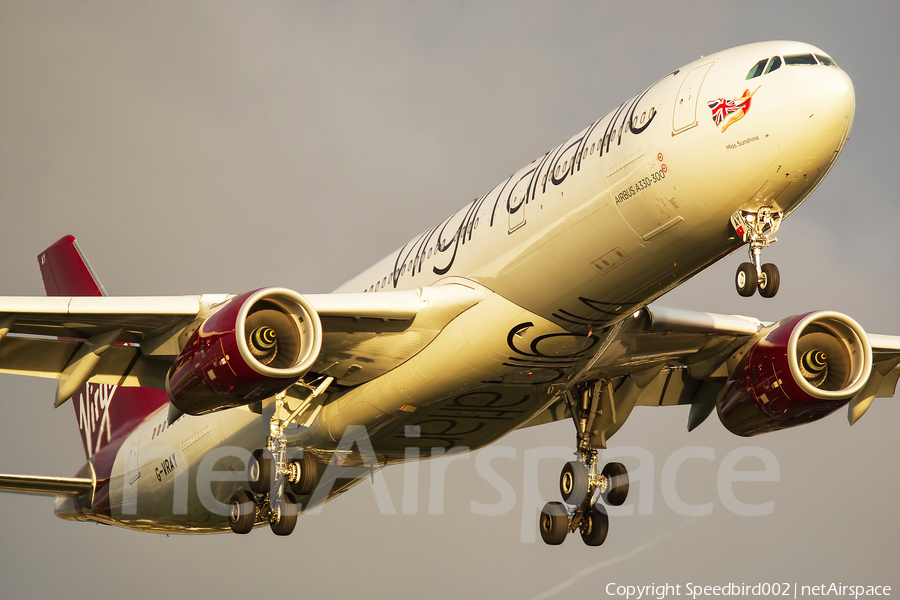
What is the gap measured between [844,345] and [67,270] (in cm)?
1940

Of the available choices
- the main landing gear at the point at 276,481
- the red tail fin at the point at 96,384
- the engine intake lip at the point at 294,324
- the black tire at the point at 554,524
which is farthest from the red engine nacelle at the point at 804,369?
the red tail fin at the point at 96,384

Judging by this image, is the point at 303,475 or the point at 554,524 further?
the point at 554,524

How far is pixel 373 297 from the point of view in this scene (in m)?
17.0

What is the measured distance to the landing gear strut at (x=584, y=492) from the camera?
2188 centimetres

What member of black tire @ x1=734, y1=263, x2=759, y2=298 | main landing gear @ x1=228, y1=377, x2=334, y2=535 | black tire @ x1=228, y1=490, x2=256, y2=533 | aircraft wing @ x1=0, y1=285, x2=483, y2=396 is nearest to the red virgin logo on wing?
black tire @ x1=228, y1=490, x2=256, y2=533

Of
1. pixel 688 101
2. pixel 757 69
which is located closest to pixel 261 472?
pixel 688 101

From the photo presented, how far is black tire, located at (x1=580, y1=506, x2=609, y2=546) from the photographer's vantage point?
22203 millimetres

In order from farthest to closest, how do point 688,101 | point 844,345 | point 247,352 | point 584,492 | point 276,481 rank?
point 584,492, point 844,345, point 276,481, point 247,352, point 688,101

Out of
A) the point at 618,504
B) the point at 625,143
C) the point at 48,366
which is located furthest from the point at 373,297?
the point at 618,504

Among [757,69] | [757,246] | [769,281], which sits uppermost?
[757,69]

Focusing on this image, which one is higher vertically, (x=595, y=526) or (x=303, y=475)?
(x=303, y=475)

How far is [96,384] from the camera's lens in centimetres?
2606

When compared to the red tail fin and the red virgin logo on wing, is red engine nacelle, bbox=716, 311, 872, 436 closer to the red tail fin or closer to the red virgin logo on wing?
the red tail fin

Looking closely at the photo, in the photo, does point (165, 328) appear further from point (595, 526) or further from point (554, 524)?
point (595, 526)
